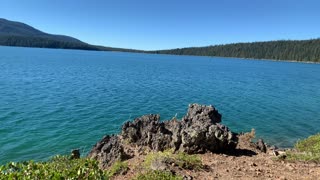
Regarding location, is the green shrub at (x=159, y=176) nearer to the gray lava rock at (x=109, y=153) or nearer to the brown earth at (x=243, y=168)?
the brown earth at (x=243, y=168)

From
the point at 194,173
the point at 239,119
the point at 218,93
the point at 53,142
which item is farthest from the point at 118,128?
the point at 218,93

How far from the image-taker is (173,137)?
1620 cm

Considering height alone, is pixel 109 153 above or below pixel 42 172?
below

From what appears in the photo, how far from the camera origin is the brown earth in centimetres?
1213

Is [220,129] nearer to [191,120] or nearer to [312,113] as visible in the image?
[191,120]

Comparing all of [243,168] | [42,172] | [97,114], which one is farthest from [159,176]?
[97,114]

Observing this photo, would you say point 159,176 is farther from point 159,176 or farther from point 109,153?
point 109,153

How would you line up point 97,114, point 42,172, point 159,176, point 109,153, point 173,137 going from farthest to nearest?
1. point 97,114
2. point 109,153
3. point 173,137
4. point 159,176
5. point 42,172

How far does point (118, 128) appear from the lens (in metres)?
27.9

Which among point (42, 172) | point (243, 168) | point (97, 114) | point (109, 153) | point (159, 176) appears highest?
point (42, 172)

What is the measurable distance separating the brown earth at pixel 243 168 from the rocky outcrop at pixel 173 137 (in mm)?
651

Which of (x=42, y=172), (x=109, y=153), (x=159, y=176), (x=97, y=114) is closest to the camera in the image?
(x=42, y=172)

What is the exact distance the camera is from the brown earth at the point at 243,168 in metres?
12.1

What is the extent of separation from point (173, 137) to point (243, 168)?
4239mm
